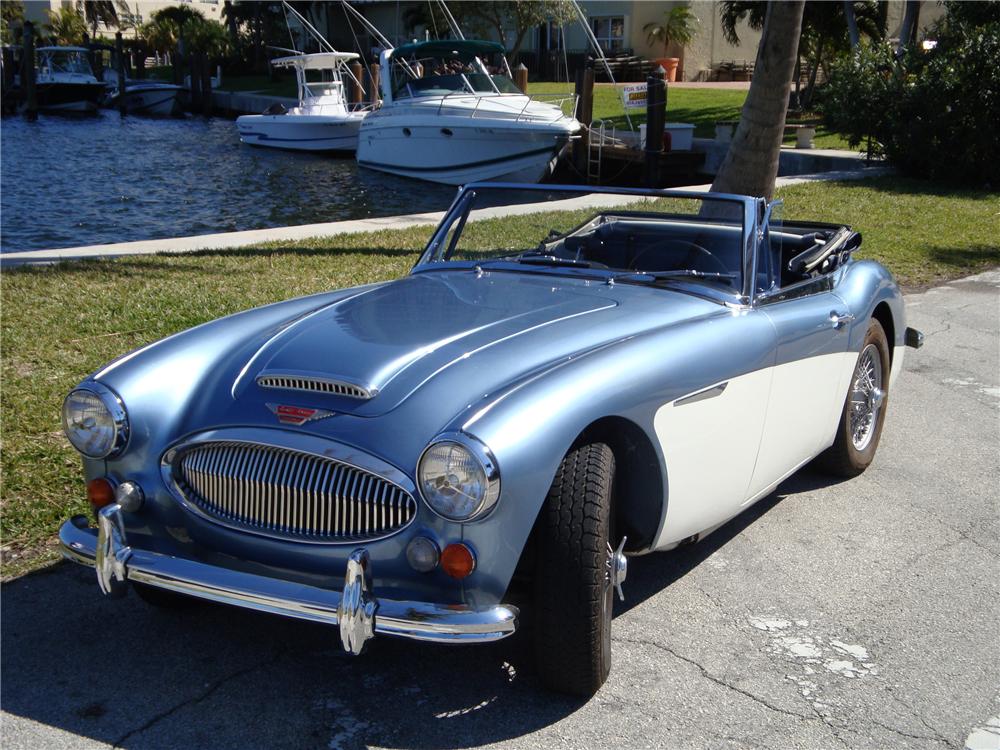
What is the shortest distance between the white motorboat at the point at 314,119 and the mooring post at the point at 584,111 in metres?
8.07

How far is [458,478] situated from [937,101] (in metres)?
15.3

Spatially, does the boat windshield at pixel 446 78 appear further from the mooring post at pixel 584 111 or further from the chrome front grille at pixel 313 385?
the chrome front grille at pixel 313 385

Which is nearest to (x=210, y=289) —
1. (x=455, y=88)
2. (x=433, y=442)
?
(x=433, y=442)

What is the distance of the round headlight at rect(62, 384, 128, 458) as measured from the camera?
3.22 metres

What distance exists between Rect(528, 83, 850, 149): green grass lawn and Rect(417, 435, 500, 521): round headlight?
1964 centimetres

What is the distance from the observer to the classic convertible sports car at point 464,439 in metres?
2.76

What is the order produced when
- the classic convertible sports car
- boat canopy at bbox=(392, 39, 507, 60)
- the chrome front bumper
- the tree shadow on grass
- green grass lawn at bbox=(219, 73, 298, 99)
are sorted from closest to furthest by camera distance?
the chrome front bumper
the classic convertible sports car
the tree shadow on grass
boat canopy at bbox=(392, 39, 507, 60)
green grass lawn at bbox=(219, 73, 298, 99)

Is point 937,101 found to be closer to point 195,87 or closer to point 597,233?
point 597,233

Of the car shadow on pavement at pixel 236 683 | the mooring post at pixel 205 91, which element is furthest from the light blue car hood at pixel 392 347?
the mooring post at pixel 205 91

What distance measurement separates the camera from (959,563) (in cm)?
399

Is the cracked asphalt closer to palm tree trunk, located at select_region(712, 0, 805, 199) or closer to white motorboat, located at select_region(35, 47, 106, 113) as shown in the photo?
palm tree trunk, located at select_region(712, 0, 805, 199)

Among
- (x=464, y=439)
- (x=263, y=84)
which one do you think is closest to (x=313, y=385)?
(x=464, y=439)

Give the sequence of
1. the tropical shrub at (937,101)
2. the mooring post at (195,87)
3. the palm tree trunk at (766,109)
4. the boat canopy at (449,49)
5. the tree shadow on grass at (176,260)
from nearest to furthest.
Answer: the tree shadow on grass at (176,260) → the palm tree trunk at (766,109) → the tropical shrub at (937,101) → the boat canopy at (449,49) → the mooring post at (195,87)

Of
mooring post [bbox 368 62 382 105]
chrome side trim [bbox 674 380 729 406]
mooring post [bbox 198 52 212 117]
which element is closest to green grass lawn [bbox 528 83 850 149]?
mooring post [bbox 368 62 382 105]
